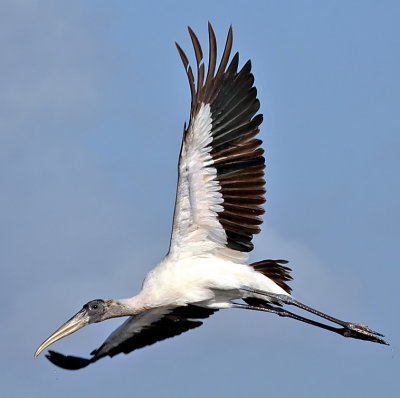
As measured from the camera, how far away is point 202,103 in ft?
64.0

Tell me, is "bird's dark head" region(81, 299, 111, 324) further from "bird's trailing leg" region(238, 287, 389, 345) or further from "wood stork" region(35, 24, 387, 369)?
"bird's trailing leg" region(238, 287, 389, 345)

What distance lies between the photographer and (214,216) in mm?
19750

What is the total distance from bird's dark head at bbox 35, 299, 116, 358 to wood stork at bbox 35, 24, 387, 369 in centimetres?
2

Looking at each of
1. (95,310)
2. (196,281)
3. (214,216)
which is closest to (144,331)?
(95,310)

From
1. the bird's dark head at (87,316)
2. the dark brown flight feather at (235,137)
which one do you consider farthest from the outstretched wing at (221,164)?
the bird's dark head at (87,316)

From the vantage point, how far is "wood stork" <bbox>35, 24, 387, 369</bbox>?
63.7ft

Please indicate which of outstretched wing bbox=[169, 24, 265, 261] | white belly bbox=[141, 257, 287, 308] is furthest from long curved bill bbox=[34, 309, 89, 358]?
outstretched wing bbox=[169, 24, 265, 261]

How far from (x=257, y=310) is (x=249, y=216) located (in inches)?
70.2

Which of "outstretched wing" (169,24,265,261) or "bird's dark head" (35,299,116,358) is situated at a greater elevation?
"outstretched wing" (169,24,265,261)

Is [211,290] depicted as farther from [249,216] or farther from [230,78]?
[230,78]

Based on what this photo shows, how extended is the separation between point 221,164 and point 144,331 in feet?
10.7

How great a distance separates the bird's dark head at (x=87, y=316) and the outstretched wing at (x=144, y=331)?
38cm

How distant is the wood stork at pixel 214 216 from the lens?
1942 cm

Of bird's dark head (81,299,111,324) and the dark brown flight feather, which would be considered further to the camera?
bird's dark head (81,299,111,324)
